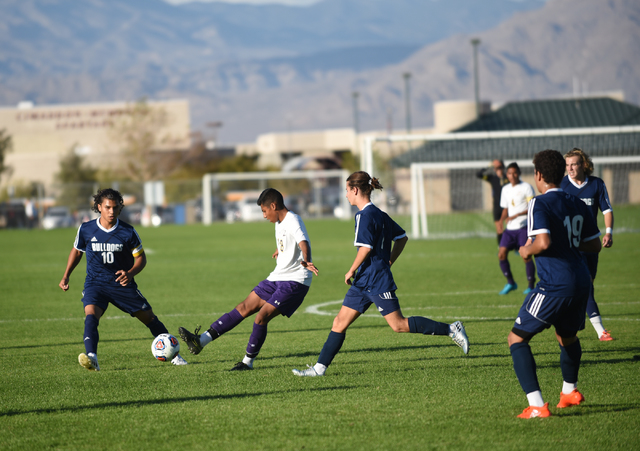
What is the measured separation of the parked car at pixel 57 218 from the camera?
144 feet

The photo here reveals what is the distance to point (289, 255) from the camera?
7043 millimetres

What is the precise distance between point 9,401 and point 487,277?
1066 cm

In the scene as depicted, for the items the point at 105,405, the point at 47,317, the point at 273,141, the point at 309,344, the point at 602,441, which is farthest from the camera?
the point at 273,141

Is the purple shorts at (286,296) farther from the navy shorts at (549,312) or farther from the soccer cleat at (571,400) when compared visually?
the soccer cleat at (571,400)

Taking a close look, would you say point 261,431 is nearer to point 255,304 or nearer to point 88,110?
point 255,304

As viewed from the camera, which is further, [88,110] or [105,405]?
[88,110]

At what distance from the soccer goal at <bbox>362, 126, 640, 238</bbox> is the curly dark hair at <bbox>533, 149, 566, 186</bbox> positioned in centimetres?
1804

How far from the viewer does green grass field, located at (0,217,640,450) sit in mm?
4980

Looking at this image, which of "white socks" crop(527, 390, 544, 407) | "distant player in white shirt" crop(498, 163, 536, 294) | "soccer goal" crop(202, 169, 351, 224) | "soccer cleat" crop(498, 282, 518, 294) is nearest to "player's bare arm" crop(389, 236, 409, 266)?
"white socks" crop(527, 390, 544, 407)

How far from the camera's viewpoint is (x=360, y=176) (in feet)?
21.1

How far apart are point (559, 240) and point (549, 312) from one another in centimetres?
50

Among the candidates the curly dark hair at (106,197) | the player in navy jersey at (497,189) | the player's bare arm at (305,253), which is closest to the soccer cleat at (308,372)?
the player's bare arm at (305,253)

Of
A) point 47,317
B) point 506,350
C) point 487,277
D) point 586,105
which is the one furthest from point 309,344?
point 586,105

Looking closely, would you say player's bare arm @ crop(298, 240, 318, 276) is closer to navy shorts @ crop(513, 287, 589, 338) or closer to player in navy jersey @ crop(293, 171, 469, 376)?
player in navy jersey @ crop(293, 171, 469, 376)
